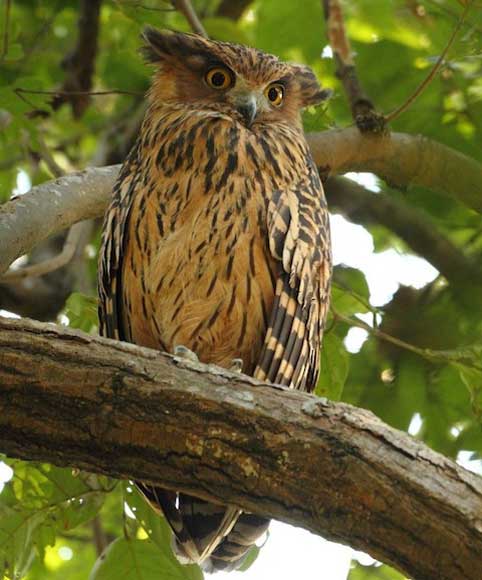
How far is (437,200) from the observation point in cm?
474

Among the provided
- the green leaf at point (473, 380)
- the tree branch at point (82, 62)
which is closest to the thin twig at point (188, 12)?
the tree branch at point (82, 62)

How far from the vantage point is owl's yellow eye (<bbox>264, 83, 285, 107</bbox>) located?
4.45 meters

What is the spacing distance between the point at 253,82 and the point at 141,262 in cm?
90

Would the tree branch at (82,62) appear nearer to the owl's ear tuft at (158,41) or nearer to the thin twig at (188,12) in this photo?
the thin twig at (188,12)

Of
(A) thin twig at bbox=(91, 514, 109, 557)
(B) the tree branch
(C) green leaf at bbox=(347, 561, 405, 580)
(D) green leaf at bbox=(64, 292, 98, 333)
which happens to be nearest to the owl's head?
(D) green leaf at bbox=(64, 292, 98, 333)

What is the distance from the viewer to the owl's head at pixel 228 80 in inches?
171

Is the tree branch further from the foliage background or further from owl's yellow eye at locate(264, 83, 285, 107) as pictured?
owl's yellow eye at locate(264, 83, 285, 107)

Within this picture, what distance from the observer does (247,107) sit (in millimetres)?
4262

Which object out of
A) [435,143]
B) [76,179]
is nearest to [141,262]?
[76,179]

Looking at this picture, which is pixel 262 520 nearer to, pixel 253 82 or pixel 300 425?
pixel 300 425

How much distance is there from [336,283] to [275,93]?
816 millimetres

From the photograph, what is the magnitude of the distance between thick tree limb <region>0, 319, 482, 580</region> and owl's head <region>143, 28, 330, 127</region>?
62.5 inches

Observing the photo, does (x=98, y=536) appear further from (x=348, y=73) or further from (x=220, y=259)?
(x=348, y=73)

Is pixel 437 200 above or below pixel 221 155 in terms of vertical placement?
above
